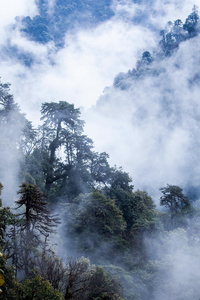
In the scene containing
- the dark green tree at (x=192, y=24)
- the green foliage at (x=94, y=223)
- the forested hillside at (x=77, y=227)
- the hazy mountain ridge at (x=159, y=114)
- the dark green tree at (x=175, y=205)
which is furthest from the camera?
the dark green tree at (x=192, y=24)

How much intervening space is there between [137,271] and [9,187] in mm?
12288

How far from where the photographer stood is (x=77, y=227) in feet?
64.7

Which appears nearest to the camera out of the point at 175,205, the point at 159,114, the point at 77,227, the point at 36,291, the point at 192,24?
the point at 36,291

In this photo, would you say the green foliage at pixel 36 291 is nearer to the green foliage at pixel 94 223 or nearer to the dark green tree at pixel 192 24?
the green foliage at pixel 94 223

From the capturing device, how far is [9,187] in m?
20.5

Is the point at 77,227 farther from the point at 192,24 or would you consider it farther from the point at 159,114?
the point at 192,24

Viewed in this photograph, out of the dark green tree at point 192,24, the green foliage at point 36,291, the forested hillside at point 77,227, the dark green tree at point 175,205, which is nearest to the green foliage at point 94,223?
the forested hillside at point 77,227

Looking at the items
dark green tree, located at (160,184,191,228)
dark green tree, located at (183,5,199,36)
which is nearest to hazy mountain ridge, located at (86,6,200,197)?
dark green tree, located at (183,5,199,36)

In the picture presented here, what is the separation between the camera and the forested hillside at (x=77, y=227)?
1135cm

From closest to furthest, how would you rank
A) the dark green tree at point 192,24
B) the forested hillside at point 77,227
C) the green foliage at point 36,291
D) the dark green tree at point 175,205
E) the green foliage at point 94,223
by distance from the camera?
1. the green foliage at point 36,291
2. the forested hillside at point 77,227
3. the green foliage at point 94,223
4. the dark green tree at point 175,205
5. the dark green tree at point 192,24

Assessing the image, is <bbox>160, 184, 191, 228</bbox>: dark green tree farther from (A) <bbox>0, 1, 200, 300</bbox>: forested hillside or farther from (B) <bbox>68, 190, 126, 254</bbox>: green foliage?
(B) <bbox>68, 190, 126, 254</bbox>: green foliage

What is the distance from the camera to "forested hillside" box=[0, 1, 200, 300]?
11.4 metres

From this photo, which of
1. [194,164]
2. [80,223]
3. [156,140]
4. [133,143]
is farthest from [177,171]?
[80,223]

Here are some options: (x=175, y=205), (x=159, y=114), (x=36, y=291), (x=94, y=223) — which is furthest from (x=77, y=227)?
(x=159, y=114)
